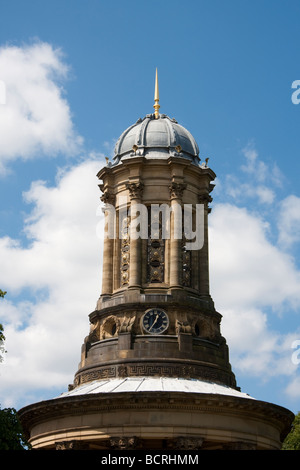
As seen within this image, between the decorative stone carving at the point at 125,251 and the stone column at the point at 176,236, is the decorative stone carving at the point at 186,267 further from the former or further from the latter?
the decorative stone carving at the point at 125,251

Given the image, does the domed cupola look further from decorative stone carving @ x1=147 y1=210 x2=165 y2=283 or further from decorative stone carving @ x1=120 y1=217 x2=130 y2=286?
decorative stone carving @ x1=120 y1=217 x2=130 y2=286

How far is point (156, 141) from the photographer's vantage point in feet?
209

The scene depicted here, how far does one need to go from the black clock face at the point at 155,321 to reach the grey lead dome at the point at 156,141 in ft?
38.1

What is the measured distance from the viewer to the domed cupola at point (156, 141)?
208 ft

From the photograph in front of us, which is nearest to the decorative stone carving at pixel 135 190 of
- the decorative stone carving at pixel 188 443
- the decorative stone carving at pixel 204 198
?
the decorative stone carving at pixel 204 198

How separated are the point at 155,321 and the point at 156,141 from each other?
13777 mm

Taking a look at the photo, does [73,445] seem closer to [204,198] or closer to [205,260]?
[205,260]

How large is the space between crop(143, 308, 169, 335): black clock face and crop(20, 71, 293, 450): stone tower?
6 cm

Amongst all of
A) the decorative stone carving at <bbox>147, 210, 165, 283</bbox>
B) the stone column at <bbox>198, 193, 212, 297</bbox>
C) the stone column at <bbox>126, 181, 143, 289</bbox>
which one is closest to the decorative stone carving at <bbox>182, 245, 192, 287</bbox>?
the stone column at <bbox>198, 193, 212, 297</bbox>

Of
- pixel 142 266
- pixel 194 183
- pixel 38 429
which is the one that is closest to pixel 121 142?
pixel 194 183

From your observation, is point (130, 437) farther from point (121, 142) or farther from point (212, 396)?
point (121, 142)

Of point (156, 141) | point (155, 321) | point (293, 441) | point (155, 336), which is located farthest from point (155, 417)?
point (293, 441)

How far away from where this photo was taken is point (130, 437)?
50.8 m

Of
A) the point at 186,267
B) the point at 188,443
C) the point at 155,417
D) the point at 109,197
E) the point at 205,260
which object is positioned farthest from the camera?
the point at 109,197
